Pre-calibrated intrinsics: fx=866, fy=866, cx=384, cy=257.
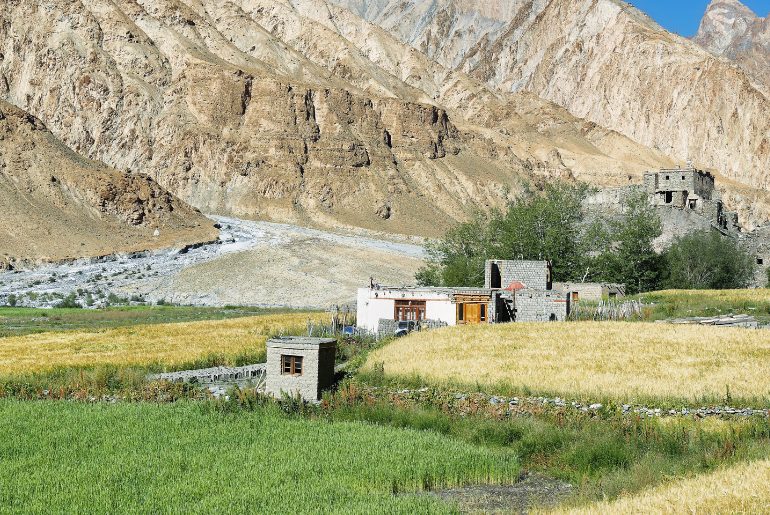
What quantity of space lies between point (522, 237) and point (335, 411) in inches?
1718

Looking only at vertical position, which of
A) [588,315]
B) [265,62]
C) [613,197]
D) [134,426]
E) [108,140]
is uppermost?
[265,62]

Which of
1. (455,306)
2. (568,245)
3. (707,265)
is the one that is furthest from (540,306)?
(707,265)

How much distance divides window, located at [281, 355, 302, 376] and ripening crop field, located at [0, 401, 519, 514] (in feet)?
11.0

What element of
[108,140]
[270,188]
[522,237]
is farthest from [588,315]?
[108,140]

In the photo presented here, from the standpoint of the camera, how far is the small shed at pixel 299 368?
27.2 m

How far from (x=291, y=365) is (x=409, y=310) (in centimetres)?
1738

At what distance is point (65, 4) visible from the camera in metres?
147

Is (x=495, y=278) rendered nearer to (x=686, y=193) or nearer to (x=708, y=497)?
(x=686, y=193)

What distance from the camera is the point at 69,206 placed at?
102m

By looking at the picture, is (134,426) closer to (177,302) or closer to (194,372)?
(194,372)

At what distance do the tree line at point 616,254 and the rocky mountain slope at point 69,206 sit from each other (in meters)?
45.1

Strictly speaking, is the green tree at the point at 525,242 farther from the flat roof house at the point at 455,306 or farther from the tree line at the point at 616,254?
the flat roof house at the point at 455,306

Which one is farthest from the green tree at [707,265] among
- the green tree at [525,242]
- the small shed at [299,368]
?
the small shed at [299,368]

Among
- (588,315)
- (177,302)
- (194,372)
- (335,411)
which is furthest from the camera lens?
(177,302)
